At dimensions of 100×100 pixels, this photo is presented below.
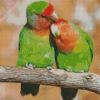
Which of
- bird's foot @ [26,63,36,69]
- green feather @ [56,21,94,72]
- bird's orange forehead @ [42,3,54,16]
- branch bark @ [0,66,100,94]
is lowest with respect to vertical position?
branch bark @ [0,66,100,94]

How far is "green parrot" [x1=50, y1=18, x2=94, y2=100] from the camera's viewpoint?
158cm

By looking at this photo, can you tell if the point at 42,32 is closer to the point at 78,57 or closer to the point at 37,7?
the point at 37,7

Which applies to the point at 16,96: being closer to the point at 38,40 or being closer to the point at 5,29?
the point at 5,29

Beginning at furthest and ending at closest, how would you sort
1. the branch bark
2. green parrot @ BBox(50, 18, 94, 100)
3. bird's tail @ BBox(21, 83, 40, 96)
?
bird's tail @ BBox(21, 83, 40, 96)
green parrot @ BBox(50, 18, 94, 100)
the branch bark

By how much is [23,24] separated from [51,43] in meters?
1.10

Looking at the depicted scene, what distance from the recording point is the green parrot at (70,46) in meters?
1.58

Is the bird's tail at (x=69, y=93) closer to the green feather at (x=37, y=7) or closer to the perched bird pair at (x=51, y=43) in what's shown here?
the perched bird pair at (x=51, y=43)

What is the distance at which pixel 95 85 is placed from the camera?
1505mm

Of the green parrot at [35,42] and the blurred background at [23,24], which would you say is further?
the blurred background at [23,24]

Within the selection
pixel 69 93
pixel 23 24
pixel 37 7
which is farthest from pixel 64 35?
pixel 23 24

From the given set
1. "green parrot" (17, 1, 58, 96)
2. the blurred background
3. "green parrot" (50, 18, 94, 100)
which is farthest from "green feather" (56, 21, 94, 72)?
the blurred background

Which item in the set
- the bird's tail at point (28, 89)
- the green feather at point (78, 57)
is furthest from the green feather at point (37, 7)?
the bird's tail at point (28, 89)

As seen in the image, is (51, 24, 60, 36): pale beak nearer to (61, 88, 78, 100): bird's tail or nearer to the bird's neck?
the bird's neck

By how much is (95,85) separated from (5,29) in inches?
63.6
